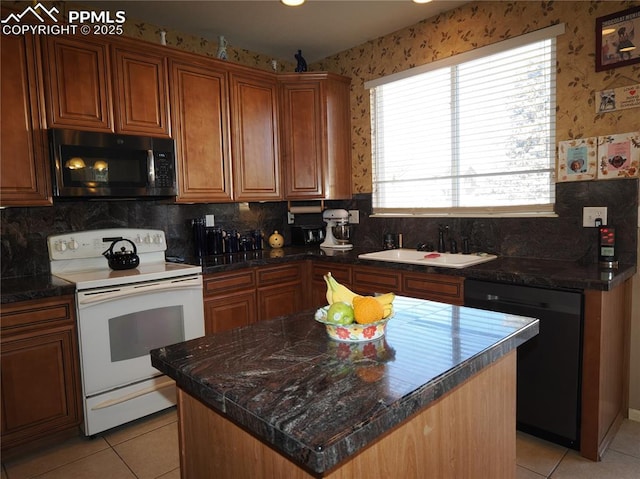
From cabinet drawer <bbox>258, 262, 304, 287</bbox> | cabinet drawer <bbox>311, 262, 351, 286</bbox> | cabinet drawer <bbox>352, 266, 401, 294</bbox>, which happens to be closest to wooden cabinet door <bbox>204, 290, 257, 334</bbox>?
cabinet drawer <bbox>258, 262, 304, 287</bbox>

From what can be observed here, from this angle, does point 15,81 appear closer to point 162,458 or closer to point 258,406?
point 162,458

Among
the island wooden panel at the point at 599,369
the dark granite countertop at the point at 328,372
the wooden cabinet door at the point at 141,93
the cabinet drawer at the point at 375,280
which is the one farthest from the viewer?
the cabinet drawer at the point at 375,280

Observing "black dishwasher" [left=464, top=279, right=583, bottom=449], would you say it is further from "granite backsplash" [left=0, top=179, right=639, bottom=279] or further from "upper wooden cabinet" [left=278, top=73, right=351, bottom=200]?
"upper wooden cabinet" [left=278, top=73, right=351, bottom=200]

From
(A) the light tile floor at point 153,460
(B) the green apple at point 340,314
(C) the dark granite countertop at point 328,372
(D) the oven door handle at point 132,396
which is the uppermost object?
(B) the green apple at point 340,314

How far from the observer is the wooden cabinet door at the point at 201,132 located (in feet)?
9.98

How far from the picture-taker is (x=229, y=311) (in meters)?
3.05

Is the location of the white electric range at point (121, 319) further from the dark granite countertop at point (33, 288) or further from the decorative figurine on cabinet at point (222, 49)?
the decorative figurine on cabinet at point (222, 49)

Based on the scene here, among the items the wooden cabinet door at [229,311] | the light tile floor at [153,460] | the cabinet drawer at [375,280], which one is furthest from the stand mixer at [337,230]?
the light tile floor at [153,460]

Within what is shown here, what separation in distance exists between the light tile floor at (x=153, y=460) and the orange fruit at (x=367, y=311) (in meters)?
1.40

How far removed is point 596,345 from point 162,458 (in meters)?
2.23

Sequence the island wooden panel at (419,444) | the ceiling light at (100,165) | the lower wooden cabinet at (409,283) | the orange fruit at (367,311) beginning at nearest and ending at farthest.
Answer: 1. the island wooden panel at (419,444)
2. the orange fruit at (367,311)
3. the lower wooden cabinet at (409,283)
4. the ceiling light at (100,165)

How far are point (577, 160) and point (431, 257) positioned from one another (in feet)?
3.56

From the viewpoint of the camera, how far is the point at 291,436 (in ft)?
2.57

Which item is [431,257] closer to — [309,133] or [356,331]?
[309,133]
